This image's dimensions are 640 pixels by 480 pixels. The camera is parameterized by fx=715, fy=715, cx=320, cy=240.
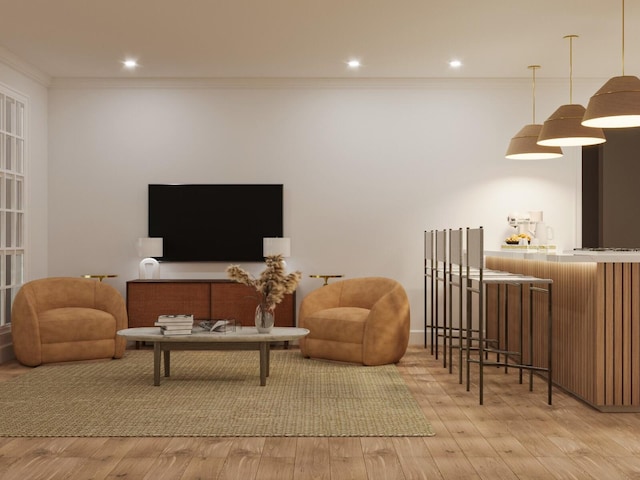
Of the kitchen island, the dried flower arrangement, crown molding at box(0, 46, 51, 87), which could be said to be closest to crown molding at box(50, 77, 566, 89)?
crown molding at box(0, 46, 51, 87)

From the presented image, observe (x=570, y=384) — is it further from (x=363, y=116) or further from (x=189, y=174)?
(x=189, y=174)

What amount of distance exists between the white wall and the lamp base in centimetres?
22

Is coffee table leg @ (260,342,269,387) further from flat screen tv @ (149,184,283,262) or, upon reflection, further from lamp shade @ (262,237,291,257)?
flat screen tv @ (149,184,283,262)

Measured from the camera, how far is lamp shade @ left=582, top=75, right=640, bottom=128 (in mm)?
4395

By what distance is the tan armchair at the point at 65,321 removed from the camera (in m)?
6.16

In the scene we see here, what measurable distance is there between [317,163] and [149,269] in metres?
2.07

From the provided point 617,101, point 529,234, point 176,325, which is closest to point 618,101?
point 617,101

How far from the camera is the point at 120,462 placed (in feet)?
11.5

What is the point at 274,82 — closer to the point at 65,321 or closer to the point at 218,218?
the point at 218,218

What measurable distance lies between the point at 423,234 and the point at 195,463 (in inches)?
180

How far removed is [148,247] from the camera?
7160 mm

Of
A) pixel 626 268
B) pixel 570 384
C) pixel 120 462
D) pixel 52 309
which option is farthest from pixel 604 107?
pixel 52 309

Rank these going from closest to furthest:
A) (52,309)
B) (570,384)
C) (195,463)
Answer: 1. (195,463)
2. (570,384)
3. (52,309)

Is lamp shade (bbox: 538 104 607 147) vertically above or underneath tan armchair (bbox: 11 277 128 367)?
above
